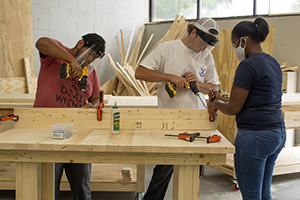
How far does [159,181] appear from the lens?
228cm

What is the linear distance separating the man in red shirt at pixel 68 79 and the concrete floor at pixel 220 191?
0.91 m

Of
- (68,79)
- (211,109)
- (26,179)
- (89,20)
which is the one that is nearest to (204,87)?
(211,109)

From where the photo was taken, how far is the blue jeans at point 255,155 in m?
1.66

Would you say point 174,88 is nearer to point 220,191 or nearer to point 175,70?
point 175,70

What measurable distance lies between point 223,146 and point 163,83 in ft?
2.76

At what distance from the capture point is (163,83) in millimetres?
2291

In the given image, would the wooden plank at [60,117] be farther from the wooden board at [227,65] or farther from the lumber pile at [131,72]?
the lumber pile at [131,72]

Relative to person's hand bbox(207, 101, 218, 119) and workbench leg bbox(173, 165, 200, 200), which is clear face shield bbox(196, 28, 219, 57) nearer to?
person's hand bbox(207, 101, 218, 119)

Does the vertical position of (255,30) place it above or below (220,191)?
above

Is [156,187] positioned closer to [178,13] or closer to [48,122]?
[48,122]

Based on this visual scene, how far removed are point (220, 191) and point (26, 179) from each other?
2128mm

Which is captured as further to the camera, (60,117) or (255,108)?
(60,117)

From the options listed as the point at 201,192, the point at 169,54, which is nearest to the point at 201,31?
the point at 169,54

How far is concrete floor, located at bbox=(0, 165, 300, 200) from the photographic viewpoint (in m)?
2.92
